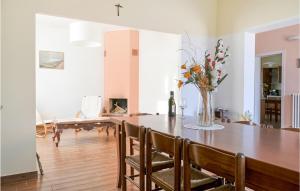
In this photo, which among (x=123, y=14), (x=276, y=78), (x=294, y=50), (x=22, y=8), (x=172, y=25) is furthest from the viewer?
(x=276, y=78)

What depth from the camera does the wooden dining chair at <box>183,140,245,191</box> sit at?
118cm

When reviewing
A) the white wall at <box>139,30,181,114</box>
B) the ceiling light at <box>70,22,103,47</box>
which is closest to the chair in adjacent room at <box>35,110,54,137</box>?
the ceiling light at <box>70,22,103,47</box>

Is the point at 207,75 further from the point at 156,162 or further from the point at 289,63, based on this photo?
the point at 289,63

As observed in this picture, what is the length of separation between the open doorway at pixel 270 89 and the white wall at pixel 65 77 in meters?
4.78

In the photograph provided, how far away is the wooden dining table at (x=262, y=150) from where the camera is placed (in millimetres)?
1071

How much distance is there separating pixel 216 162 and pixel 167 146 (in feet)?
1.52

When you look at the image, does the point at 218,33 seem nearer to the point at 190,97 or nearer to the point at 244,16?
the point at 244,16

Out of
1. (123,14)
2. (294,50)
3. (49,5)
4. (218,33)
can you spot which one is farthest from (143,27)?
(294,50)

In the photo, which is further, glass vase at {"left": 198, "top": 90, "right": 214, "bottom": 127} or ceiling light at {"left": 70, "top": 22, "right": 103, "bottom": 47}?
ceiling light at {"left": 70, "top": 22, "right": 103, "bottom": 47}

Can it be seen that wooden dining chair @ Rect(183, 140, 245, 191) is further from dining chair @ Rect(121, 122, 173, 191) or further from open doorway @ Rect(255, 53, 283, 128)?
open doorway @ Rect(255, 53, 283, 128)

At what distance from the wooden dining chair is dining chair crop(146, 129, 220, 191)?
10 cm

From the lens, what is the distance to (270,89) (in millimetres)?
8812

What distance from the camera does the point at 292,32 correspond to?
608 centimetres

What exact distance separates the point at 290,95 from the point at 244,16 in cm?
302
